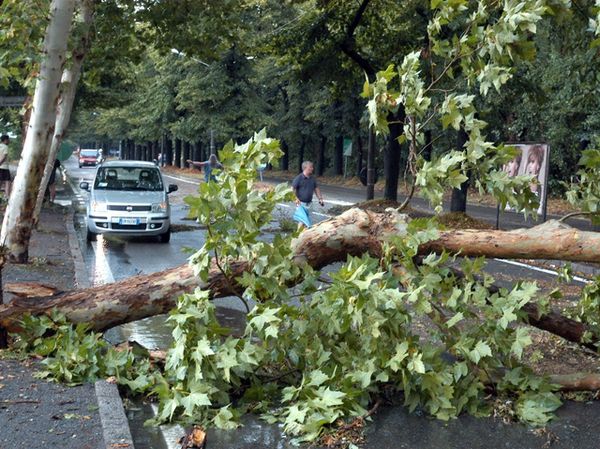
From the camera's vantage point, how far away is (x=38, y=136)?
1234cm

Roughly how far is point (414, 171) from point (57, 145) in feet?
29.0

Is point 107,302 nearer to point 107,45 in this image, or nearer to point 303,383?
point 303,383

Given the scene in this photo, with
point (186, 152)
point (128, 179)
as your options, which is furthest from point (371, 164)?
point (186, 152)

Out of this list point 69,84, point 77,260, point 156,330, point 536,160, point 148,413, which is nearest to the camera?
point 148,413

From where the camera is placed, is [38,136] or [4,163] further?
[4,163]

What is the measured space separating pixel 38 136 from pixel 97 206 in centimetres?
587

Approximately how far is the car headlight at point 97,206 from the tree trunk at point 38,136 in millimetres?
4695

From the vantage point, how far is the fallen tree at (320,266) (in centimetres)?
714

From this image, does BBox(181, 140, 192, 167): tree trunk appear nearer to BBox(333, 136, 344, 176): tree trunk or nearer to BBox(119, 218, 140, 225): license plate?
BBox(333, 136, 344, 176): tree trunk

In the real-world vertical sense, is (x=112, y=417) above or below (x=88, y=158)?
above

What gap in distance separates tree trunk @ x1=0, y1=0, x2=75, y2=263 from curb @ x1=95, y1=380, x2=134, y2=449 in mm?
6074

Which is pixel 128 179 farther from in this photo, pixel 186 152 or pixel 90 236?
pixel 186 152

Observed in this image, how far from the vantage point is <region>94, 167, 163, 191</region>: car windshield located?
63.2 ft

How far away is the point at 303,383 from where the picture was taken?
6234 mm
